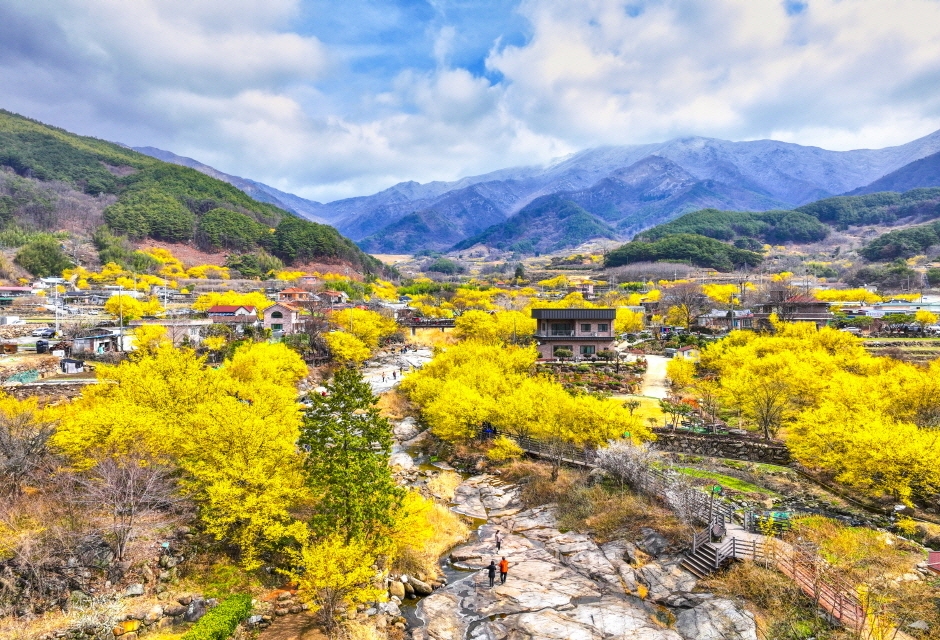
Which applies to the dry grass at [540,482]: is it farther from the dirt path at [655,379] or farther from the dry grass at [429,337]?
the dry grass at [429,337]

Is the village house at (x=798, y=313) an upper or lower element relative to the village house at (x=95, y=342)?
upper

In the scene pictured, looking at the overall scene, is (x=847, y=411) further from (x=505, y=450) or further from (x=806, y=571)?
(x=505, y=450)

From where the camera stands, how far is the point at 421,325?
99000 millimetres

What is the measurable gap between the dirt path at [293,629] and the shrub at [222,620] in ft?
3.77

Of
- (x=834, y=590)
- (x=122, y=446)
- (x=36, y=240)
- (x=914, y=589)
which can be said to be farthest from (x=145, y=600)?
(x=36, y=240)

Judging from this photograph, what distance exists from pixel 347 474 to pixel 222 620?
677cm

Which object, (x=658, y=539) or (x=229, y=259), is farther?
(x=229, y=259)

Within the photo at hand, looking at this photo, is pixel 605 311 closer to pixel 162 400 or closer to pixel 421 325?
pixel 421 325

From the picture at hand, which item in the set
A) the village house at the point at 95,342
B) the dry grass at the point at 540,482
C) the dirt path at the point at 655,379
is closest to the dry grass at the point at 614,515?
the dry grass at the point at 540,482

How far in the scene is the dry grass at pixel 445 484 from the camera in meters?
33.2

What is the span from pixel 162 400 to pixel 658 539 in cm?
2872

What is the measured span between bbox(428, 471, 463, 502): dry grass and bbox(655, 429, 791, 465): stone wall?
49.3 ft

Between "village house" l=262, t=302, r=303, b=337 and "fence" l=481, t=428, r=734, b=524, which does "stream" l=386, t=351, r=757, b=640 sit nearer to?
"fence" l=481, t=428, r=734, b=524

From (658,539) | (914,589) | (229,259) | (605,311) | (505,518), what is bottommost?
(505,518)
